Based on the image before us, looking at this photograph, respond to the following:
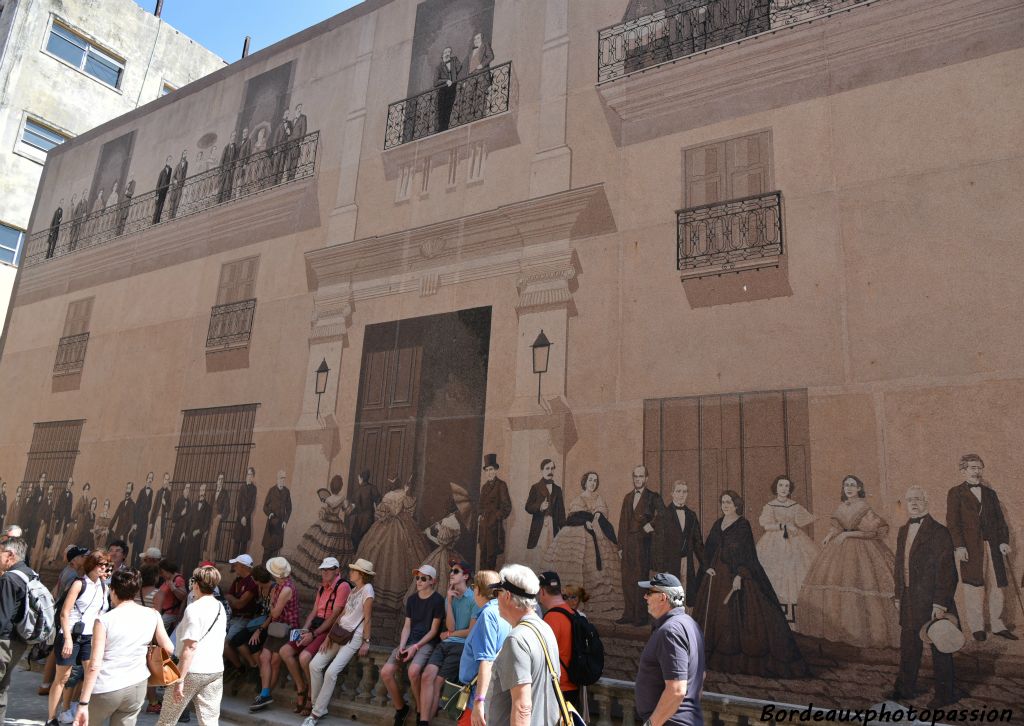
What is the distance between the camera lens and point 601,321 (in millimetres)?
8969

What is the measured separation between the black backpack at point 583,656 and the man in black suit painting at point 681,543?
272 cm

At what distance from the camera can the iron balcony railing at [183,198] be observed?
43.7ft

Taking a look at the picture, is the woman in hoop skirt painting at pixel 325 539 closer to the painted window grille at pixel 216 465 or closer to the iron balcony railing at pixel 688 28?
the painted window grille at pixel 216 465

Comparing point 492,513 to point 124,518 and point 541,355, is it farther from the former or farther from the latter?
point 124,518

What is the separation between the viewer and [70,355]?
15.7m

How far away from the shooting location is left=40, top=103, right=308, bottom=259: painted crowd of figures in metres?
13.6

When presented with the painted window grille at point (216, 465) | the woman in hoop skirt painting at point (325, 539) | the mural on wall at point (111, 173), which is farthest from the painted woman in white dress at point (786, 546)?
the mural on wall at point (111, 173)

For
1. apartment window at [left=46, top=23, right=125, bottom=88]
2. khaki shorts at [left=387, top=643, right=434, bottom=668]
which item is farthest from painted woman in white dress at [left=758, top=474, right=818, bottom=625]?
apartment window at [left=46, top=23, right=125, bottom=88]

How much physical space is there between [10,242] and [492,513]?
695 inches

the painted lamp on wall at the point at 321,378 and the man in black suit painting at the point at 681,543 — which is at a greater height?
the painted lamp on wall at the point at 321,378

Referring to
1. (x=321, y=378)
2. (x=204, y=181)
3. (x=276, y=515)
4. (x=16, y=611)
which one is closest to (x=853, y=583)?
(x=16, y=611)

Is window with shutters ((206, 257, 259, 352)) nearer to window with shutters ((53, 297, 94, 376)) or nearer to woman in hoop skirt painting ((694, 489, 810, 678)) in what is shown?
window with shutters ((53, 297, 94, 376))

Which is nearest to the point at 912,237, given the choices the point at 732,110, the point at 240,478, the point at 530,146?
the point at 732,110

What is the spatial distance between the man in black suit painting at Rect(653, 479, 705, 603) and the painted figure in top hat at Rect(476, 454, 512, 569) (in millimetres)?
1880
